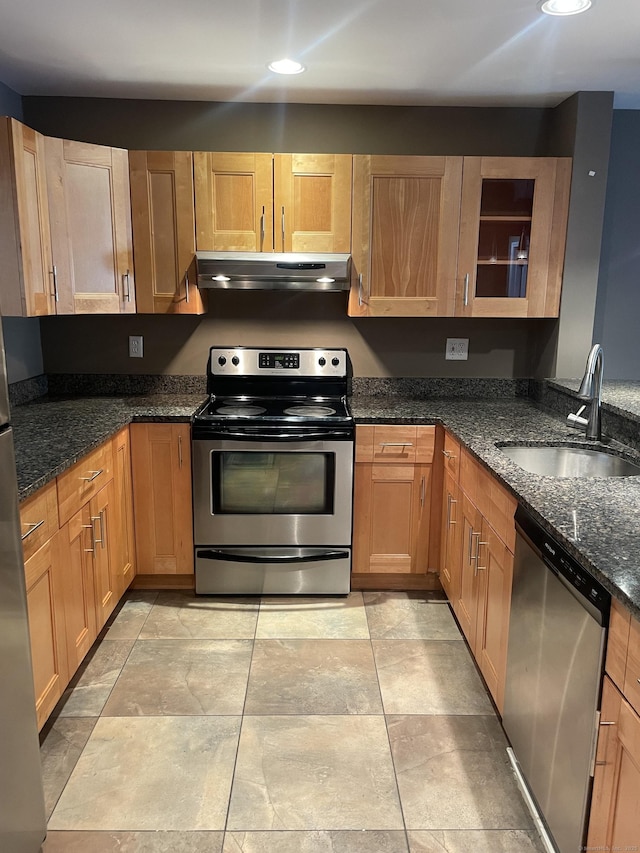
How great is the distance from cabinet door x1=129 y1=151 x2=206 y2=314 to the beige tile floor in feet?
4.94

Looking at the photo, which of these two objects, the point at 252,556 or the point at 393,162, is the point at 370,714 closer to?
the point at 252,556

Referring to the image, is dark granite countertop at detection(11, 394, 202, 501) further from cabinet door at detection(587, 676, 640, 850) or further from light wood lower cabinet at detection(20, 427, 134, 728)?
cabinet door at detection(587, 676, 640, 850)

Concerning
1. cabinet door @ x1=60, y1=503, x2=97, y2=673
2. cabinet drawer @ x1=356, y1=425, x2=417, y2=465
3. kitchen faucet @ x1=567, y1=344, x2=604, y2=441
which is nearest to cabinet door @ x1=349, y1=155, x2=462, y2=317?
cabinet drawer @ x1=356, y1=425, x2=417, y2=465

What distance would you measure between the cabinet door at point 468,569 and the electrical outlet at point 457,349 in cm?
105

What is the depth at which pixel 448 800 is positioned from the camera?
5.97 ft

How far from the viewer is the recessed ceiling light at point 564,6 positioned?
196 cm

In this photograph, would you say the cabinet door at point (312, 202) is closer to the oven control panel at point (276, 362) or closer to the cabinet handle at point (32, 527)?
the oven control panel at point (276, 362)

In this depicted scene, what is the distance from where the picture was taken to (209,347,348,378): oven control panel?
3.29m

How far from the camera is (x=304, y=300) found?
3.35 m

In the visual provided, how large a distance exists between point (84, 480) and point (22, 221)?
107 cm

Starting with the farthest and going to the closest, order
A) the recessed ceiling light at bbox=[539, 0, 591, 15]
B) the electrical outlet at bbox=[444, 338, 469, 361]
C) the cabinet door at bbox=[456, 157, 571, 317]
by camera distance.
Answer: the electrical outlet at bbox=[444, 338, 469, 361] < the cabinet door at bbox=[456, 157, 571, 317] < the recessed ceiling light at bbox=[539, 0, 591, 15]

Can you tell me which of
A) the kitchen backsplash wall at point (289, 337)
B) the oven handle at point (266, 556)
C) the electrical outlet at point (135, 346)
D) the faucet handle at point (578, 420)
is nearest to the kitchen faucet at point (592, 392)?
the faucet handle at point (578, 420)

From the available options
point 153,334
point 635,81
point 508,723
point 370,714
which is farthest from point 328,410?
point 635,81

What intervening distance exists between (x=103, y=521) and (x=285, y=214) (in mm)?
1622
